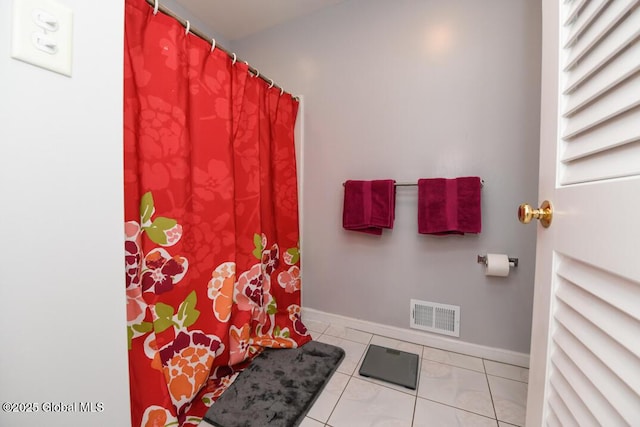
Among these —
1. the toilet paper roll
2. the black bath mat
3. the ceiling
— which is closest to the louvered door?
the toilet paper roll

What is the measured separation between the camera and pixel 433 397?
114 centimetres

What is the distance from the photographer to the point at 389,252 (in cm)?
161

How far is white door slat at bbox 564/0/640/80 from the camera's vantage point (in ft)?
1.29

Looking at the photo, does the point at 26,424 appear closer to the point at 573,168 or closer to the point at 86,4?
the point at 86,4

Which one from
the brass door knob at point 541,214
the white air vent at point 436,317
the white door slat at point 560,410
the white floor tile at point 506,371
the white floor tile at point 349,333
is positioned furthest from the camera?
the white floor tile at point 349,333

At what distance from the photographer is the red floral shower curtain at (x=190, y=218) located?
0.92 meters

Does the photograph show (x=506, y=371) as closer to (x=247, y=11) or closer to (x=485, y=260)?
(x=485, y=260)

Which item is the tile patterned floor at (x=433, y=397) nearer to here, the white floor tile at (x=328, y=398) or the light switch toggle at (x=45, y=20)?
the white floor tile at (x=328, y=398)

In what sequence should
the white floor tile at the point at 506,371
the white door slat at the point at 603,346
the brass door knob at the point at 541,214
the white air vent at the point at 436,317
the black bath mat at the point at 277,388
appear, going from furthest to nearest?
the white air vent at the point at 436,317 → the white floor tile at the point at 506,371 → the black bath mat at the point at 277,388 → the brass door knob at the point at 541,214 → the white door slat at the point at 603,346

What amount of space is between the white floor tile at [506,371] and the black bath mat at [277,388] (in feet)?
2.64

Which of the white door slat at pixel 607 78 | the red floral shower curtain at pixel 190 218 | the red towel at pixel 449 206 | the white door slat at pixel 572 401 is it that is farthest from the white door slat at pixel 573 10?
the red floral shower curtain at pixel 190 218

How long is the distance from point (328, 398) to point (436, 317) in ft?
2.63

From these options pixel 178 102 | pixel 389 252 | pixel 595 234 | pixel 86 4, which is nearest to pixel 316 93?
pixel 178 102

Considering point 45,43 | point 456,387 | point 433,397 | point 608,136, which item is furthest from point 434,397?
point 45,43
